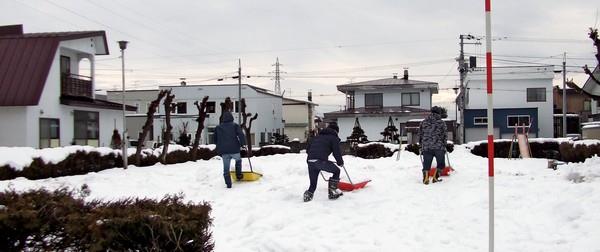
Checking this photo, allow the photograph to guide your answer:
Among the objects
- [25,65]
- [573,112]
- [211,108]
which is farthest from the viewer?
[573,112]

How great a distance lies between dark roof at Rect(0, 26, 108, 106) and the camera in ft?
67.9

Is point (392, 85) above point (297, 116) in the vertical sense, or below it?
above

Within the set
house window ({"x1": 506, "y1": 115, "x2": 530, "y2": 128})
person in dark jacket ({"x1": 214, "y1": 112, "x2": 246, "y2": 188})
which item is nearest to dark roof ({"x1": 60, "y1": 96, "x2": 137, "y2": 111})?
person in dark jacket ({"x1": 214, "y1": 112, "x2": 246, "y2": 188})

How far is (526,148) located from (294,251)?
16.1 metres

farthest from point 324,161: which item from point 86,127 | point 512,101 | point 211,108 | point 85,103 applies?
point 211,108

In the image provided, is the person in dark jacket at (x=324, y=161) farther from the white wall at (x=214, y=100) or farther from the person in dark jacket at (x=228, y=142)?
the white wall at (x=214, y=100)

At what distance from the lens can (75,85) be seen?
2406 cm

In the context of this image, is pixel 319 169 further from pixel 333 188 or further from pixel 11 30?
pixel 11 30

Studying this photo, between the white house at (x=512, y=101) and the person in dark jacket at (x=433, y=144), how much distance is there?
3777 centimetres

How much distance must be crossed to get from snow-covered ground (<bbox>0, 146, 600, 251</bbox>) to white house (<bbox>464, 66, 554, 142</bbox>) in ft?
122

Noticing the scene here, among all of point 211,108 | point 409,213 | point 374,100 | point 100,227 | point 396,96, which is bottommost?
point 409,213

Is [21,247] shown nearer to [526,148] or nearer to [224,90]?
[526,148]

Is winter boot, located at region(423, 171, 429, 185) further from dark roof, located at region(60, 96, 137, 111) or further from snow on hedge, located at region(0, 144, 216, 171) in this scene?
dark roof, located at region(60, 96, 137, 111)

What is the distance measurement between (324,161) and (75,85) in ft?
56.9
